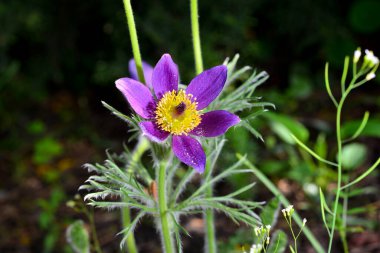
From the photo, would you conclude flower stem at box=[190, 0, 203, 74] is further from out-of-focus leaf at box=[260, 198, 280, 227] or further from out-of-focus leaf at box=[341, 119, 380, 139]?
out-of-focus leaf at box=[341, 119, 380, 139]

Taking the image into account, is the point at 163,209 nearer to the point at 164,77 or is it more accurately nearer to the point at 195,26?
the point at 164,77

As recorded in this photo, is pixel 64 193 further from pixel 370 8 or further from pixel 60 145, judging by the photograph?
pixel 370 8

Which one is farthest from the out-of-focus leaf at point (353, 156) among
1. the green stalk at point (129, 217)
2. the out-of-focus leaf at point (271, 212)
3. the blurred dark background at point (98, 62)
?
the green stalk at point (129, 217)

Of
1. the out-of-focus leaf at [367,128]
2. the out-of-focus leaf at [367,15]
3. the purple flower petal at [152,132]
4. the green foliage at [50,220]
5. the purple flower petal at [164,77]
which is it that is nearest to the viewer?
the purple flower petal at [152,132]

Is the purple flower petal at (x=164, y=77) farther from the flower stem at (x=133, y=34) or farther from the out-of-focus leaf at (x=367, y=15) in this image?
the out-of-focus leaf at (x=367, y=15)

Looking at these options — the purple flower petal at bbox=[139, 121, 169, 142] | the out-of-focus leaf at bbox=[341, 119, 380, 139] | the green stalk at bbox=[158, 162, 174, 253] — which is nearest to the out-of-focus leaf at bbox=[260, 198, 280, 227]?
the green stalk at bbox=[158, 162, 174, 253]

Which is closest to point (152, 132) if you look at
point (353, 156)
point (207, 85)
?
point (207, 85)
